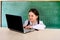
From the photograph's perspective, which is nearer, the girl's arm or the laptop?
the laptop

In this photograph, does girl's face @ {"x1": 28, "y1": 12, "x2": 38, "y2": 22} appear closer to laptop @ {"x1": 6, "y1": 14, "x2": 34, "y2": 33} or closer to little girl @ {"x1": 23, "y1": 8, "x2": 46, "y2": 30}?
little girl @ {"x1": 23, "y1": 8, "x2": 46, "y2": 30}

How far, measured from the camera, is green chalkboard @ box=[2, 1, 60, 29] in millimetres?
1418

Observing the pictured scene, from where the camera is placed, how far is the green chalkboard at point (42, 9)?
1.42 metres

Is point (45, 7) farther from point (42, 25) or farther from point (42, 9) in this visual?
point (42, 25)

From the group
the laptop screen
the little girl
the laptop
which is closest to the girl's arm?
the little girl

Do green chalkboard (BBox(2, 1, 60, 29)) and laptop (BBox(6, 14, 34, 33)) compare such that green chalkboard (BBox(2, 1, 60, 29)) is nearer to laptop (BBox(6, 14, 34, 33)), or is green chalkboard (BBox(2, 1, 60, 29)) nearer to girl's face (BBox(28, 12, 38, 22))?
girl's face (BBox(28, 12, 38, 22))

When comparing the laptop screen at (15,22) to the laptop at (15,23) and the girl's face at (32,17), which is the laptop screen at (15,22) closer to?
the laptop at (15,23)

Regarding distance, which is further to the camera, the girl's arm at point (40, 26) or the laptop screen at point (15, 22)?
the girl's arm at point (40, 26)

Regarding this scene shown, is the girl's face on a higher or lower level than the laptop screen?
higher

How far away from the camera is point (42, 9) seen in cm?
142

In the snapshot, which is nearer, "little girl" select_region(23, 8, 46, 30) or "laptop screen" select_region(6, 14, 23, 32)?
"laptop screen" select_region(6, 14, 23, 32)

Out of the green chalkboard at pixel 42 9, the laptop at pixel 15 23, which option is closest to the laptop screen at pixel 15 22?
the laptop at pixel 15 23

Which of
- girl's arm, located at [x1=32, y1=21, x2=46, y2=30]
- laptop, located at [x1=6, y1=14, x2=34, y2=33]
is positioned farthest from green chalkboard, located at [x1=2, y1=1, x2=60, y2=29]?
laptop, located at [x1=6, y1=14, x2=34, y2=33]

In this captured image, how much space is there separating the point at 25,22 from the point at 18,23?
0.68 ft
